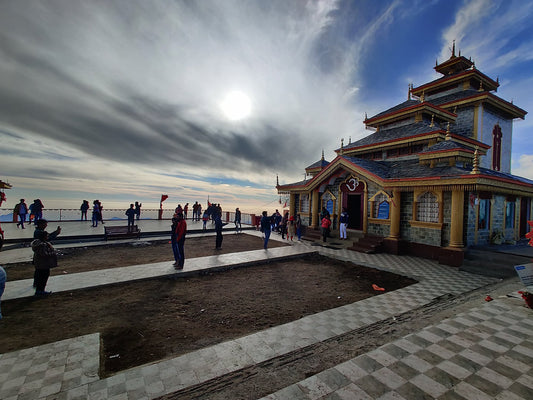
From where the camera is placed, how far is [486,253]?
9789mm

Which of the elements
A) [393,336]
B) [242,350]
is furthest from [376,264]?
[242,350]

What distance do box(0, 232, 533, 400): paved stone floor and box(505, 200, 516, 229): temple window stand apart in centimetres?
1019

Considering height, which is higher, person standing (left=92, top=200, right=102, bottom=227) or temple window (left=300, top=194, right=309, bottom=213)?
temple window (left=300, top=194, right=309, bottom=213)

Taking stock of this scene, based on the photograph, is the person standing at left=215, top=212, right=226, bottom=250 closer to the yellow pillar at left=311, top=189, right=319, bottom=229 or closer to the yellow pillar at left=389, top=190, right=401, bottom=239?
the yellow pillar at left=311, top=189, right=319, bottom=229

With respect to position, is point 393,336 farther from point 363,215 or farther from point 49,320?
point 363,215

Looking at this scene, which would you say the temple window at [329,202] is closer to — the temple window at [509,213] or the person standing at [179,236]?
the temple window at [509,213]

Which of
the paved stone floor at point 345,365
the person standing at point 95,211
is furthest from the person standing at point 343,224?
the person standing at point 95,211

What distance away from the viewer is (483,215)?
11438 millimetres

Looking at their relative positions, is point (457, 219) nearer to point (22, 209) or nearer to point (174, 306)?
point (174, 306)

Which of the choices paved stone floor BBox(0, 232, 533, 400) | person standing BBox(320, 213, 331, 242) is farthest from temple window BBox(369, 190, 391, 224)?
paved stone floor BBox(0, 232, 533, 400)

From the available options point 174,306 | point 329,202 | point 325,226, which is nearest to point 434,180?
point 325,226

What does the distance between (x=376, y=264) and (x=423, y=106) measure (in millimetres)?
11140

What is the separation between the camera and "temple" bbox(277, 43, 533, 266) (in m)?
10.6

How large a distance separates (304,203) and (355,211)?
432 centimetres
